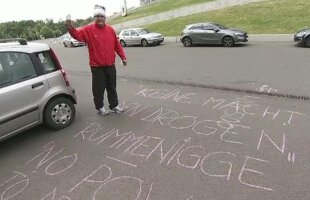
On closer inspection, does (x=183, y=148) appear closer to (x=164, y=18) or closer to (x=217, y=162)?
(x=217, y=162)

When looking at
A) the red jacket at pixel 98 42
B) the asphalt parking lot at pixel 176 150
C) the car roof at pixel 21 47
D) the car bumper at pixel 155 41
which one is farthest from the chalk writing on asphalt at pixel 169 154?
the car bumper at pixel 155 41

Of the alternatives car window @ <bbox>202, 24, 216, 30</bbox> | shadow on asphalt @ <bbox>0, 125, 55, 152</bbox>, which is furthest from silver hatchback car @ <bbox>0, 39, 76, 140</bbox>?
car window @ <bbox>202, 24, 216, 30</bbox>

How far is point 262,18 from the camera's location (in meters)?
24.0

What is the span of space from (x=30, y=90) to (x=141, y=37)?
59.5 feet

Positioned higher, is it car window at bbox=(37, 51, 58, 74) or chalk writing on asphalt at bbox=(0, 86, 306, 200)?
car window at bbox=(37, 51, 58, 74)

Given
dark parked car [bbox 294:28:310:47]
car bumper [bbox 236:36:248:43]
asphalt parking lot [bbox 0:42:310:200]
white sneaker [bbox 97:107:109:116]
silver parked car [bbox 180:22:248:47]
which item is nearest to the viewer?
asphalt parking lot [bbox 0:42:310:200]

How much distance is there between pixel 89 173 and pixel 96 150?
2.28 feet

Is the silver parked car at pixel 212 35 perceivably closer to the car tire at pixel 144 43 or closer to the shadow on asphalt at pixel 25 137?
the car tire at pixel 144 43

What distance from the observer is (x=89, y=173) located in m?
4.23

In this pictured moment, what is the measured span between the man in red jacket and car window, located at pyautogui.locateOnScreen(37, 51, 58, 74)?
1.81 feet

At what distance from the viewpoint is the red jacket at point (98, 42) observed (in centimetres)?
587

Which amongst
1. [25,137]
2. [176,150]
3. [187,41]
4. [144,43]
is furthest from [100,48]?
[144,43]

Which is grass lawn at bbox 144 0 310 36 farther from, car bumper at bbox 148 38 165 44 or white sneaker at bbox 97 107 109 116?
white sneaker at bbox 97 107 109 116

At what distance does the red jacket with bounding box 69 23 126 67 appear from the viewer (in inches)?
231
